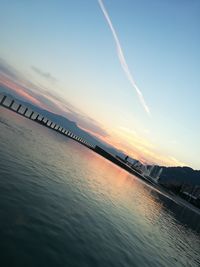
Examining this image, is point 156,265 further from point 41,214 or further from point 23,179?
point 23,179

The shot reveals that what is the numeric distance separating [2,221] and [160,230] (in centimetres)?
1738

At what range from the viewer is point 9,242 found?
8.29 metres

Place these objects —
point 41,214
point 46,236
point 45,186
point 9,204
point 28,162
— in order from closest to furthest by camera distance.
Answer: point 46,236 → point 9,204 → point 41,214 → point 45,186 → point 28,162

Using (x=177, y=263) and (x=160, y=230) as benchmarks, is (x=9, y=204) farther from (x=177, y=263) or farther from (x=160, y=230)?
(x=160, y=230)

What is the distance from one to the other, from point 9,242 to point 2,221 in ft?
4.18

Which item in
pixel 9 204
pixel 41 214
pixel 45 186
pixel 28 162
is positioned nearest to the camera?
pixel 9 204

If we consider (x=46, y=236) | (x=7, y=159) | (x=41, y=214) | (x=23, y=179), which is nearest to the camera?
(x=46, y=236)

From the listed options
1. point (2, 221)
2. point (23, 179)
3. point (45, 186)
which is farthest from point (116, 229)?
point (2, 221)

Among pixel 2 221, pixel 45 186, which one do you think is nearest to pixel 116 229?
pixel 45 186

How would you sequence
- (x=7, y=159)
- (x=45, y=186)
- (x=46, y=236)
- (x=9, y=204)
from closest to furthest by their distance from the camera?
(x=46, y=236) < (x=9, y=204) < (x=45, y=186) < (x=7, y=159)

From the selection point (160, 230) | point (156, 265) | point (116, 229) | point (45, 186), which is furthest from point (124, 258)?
point (160, 230)

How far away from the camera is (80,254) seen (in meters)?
10.4

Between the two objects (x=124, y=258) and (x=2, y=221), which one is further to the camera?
(x=124, y=258)

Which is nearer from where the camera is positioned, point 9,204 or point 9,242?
point 9,242
